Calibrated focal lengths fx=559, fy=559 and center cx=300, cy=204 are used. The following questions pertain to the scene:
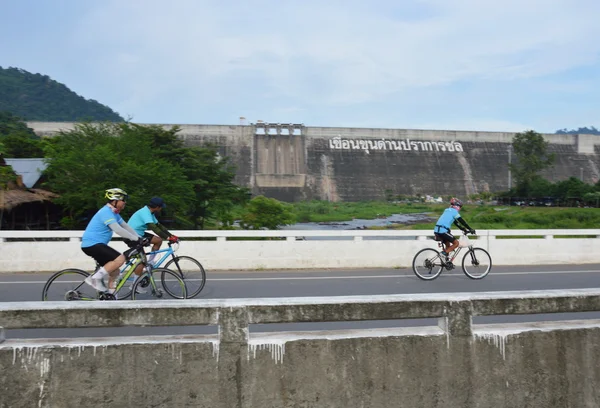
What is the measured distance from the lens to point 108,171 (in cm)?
1970

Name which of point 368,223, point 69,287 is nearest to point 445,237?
point 69,287

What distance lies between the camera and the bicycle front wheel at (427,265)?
11.9m

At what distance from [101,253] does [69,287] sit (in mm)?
974

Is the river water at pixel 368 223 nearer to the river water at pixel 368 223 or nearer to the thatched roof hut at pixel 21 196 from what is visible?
the river water at pixel 368 223

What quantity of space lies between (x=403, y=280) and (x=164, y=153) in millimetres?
17031

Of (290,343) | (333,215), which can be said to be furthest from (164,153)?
(333,215)

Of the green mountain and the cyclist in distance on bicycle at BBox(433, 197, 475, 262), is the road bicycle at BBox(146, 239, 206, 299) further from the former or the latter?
the green mountain

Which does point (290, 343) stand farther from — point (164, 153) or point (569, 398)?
point (164, 153)

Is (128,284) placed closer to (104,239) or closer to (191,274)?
(104,239)

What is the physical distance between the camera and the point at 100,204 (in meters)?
19.7

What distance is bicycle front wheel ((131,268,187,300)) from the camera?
828 cm

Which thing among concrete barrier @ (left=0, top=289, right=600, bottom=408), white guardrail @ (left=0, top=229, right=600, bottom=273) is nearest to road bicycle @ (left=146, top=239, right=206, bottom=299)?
white guardrail @ (left=0, top=229, right=600, bottom=273)

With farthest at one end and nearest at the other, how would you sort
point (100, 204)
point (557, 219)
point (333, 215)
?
point (333, 215), point (557, 219), point (100, 204)

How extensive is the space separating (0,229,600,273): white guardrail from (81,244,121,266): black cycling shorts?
5594mm
